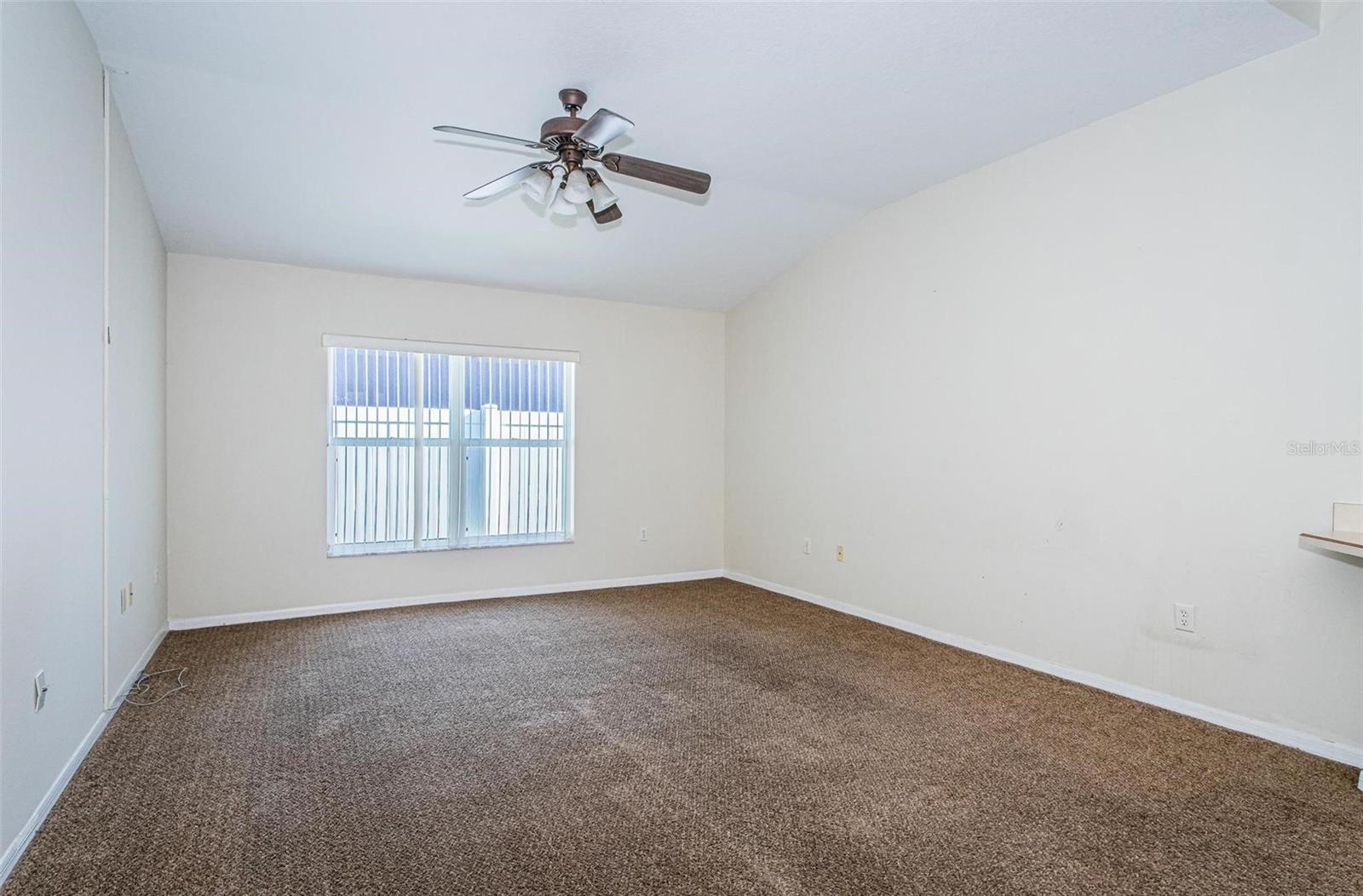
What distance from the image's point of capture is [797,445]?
5.40 metres

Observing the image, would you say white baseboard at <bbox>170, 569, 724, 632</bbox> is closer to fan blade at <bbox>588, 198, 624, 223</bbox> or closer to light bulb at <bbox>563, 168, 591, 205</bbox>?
fan blade at <bbox>588, 198, 624, 223</bbox>

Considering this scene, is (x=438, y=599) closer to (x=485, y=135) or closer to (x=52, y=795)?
(x=52, y=795)

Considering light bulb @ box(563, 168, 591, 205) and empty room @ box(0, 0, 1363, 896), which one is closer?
empty room @ box(0, 0, 1363, 896)

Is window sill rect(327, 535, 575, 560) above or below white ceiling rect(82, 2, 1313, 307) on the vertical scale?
below

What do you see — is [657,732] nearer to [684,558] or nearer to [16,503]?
[16,503]

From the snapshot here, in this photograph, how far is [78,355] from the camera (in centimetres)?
251

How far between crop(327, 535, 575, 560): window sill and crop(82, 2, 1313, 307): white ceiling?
6.37 feet

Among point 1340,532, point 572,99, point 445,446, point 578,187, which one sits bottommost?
point 1340,532

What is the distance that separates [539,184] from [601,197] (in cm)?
29

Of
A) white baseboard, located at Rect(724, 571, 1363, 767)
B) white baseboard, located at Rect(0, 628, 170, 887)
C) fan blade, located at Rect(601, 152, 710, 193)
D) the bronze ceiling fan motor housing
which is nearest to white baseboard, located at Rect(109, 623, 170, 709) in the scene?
white baseboard, located at Rect(0, 628, 170, 887)

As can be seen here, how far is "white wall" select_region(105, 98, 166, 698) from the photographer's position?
9.95 feet

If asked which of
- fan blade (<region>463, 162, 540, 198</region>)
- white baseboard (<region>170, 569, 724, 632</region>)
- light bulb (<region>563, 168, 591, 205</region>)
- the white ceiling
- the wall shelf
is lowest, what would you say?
white baseboard (<region>170, 569, 724, 632</region>)

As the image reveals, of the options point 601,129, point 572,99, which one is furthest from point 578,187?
point 601,129

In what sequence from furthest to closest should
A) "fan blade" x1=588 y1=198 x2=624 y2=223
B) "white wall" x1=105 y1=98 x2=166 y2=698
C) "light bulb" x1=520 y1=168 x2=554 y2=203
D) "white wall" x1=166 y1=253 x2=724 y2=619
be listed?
"white wall" x1=166 y1=253 x2=724 y2=619
"fan blade" x1=588 y1=198 x2=624 y2=223
"light bulb" x1=520 y1=168 x2=554 y2=203
"white wall" x1=105 y1=98 x2=166 y2=698
